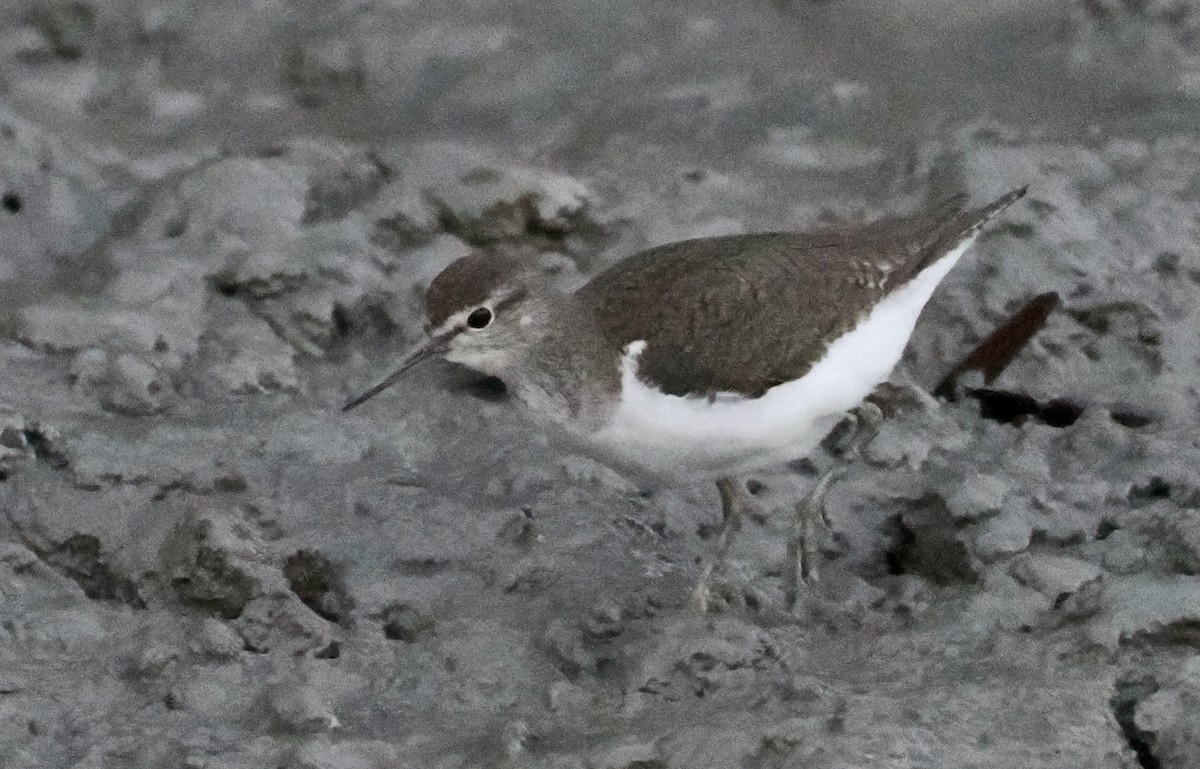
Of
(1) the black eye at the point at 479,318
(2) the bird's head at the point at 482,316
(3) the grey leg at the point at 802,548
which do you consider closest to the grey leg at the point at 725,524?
(3) the grey leg at the point at 802,548

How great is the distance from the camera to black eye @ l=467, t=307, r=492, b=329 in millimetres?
5285

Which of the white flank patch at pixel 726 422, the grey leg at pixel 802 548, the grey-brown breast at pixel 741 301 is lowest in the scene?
the grey leg at pixel 802 548

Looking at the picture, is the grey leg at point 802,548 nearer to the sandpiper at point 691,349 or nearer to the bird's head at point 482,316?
the sandpiper at point 691,349

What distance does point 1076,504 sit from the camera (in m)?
5.61

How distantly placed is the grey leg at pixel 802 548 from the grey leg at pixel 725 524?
0.19 m

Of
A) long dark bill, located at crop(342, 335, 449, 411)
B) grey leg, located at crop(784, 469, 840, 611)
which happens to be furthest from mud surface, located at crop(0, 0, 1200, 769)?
long dark bill, located at crop(342, 335, 449, 411)

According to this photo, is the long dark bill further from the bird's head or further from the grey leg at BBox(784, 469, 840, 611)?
the grey leg at BBox(784, 469, 840, 611)

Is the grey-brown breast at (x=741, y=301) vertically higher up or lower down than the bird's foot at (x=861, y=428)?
higher up

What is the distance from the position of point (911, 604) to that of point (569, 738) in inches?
46.4

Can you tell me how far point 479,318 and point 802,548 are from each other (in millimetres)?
1201

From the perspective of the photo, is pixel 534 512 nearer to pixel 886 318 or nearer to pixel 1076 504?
pixel 886 318

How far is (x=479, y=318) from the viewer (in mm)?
5309

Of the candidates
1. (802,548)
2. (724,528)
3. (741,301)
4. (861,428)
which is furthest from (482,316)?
(861,428)

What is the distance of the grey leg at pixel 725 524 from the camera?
541 centimetres
